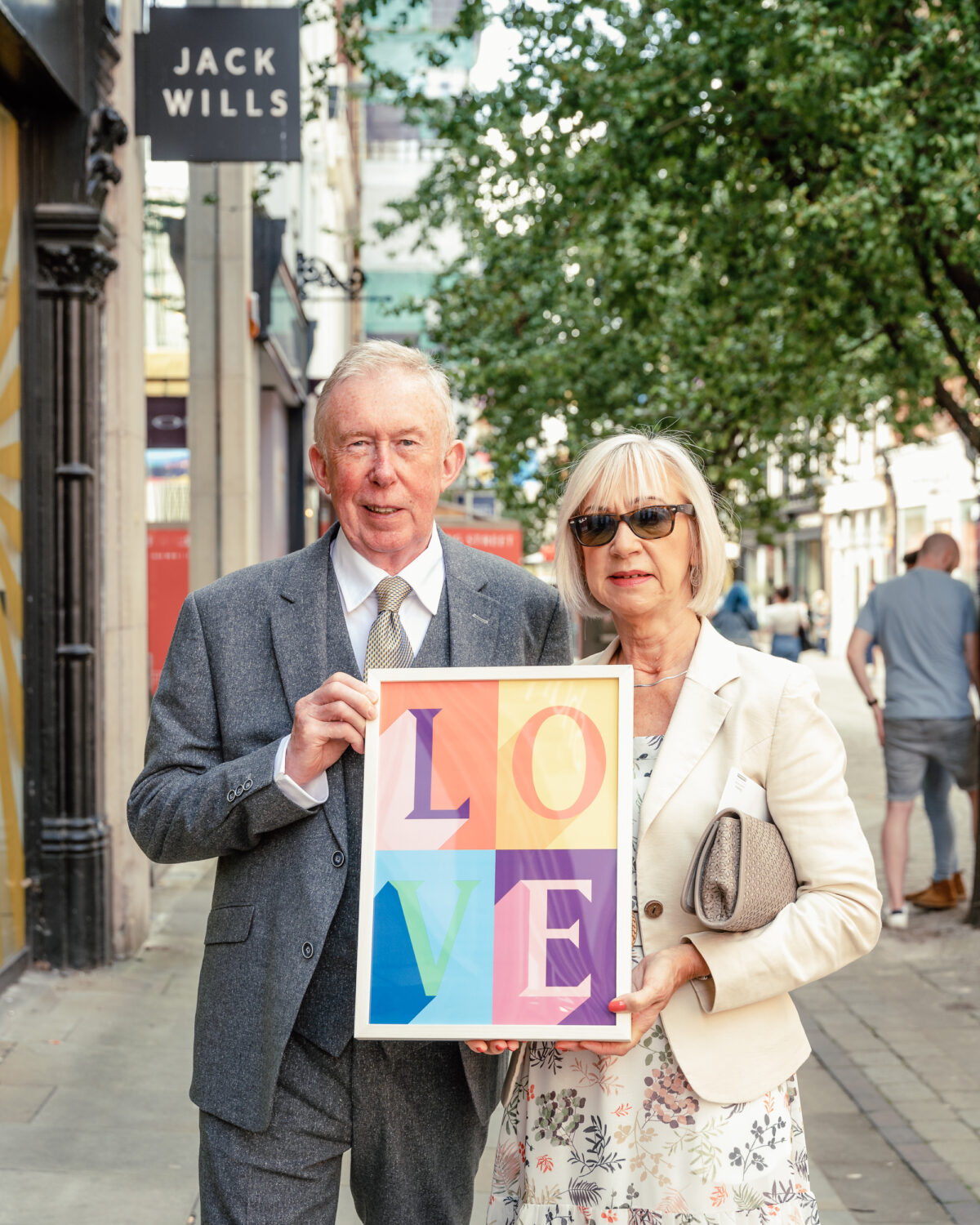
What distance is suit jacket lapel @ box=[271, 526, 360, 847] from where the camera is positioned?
2516 millimetres

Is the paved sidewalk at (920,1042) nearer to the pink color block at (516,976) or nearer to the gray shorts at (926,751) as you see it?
the gray shorts at (926,751)

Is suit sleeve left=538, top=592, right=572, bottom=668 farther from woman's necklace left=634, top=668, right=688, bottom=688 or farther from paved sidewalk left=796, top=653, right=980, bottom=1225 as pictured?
paved sidewalk left=796, top=653, right=980, bottom=1225

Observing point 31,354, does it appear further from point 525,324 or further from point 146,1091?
point 525,324

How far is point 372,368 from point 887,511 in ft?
141

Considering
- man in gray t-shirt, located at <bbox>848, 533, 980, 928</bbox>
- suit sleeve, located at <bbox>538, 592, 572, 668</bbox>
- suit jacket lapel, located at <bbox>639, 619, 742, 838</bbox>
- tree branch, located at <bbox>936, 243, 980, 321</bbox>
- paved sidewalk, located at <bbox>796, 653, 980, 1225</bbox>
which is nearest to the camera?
suit jacket lapel, located at <bbox>639, 619, 742, 838</bbox>

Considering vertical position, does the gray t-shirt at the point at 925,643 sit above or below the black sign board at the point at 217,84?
below

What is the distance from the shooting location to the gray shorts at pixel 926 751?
8.12 m

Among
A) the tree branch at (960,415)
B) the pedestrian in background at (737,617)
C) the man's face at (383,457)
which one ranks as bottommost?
the pedestrian in background at (737,617)

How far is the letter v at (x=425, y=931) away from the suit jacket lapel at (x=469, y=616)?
42 cm

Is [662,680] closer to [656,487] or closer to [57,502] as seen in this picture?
[656,487]

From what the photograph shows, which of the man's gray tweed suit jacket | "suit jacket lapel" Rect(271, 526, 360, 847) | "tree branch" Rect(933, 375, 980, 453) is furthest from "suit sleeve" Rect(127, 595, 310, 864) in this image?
"tree branch" Rect(933, 375, 980, 453)

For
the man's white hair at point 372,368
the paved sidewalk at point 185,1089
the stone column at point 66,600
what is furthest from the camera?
the stone column at point 66,600

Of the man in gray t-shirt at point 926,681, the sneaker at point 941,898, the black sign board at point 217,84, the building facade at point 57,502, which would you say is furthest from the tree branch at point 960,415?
the building facade at point 57,502

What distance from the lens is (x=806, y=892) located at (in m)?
2.36
